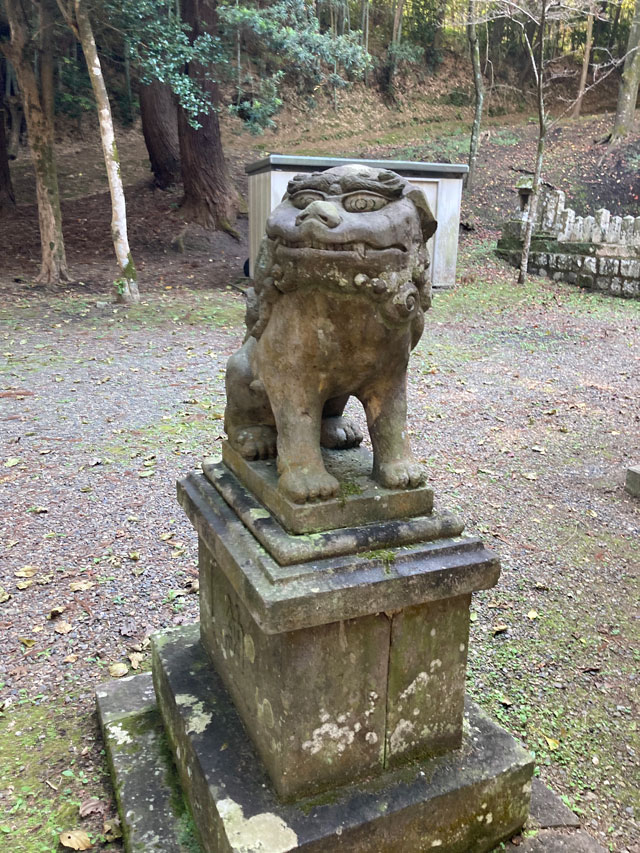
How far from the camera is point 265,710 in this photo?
1.79m

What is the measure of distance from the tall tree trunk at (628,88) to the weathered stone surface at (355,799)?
806 inches

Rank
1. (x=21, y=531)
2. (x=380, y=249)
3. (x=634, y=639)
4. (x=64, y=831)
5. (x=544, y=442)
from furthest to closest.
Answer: (x=544, y=442) < (x=21, y=531) < (x=634, y=639) < (x=64, y=831) < (x=380, y=249)

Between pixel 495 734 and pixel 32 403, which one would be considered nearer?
pixel 495 734

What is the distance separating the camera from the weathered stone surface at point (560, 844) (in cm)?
193

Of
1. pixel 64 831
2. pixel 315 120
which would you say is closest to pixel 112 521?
pixel 64 831

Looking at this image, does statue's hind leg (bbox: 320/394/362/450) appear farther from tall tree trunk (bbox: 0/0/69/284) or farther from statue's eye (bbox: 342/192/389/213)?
tall tree trunk (bbox: 0/0/69/284)

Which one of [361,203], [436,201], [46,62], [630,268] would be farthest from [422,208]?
[630,268]

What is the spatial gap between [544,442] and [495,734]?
12.5ft

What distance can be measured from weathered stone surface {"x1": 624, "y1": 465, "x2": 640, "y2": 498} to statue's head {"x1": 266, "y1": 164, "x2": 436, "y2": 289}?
11.4ft

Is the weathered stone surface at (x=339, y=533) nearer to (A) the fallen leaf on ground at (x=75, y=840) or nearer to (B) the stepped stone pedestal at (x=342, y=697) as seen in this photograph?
(B) the stepped stone pedestal at (x=342, y=697)

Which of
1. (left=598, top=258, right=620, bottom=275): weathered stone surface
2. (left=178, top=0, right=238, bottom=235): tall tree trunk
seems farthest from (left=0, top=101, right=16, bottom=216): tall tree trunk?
(left=598, top=258, right=620, bottom=275): weathered stone surface

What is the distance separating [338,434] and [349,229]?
0.79 metres

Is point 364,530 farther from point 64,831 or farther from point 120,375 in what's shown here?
point 120,375

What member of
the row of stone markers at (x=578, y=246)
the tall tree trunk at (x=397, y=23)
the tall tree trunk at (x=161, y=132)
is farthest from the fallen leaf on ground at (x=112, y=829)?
the tall tree trunk at (x=397, y=23)
